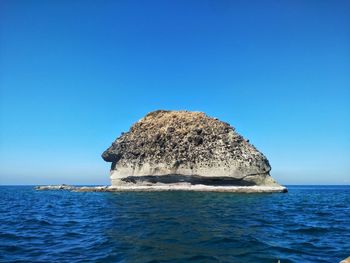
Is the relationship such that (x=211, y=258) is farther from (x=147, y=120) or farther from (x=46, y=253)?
(x=147, y=120)

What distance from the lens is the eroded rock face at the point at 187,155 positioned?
207 feet

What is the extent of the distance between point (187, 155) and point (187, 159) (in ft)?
3.69

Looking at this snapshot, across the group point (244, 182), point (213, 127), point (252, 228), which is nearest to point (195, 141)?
point (213, 127)

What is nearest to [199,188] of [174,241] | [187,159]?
[187,159]

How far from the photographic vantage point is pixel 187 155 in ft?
224

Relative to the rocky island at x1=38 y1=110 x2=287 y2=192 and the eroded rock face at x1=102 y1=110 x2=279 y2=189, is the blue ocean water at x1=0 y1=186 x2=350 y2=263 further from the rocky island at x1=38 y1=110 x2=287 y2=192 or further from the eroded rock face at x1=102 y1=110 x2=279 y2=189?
the eroded rock face at x1=102 y1=110 x2=279 y2=189

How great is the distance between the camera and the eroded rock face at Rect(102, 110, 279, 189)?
6322 centimetres

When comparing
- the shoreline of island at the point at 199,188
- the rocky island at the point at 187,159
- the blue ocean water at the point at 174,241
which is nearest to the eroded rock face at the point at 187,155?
the rocky island at the point at 187,159

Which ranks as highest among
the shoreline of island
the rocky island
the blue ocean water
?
the rocky island

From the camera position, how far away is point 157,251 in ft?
36.5

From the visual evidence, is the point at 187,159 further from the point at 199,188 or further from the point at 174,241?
the point at 174,241

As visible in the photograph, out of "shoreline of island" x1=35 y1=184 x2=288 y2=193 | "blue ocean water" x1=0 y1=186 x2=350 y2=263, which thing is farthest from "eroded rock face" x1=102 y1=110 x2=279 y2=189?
"blue ocean water" x1=0 y1=186 x2=350 y2=263

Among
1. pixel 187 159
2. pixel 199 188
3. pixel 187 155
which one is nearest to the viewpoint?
pixel 199 188

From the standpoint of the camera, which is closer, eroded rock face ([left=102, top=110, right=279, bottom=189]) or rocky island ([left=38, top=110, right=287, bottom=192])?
Answer: rocky island ([left=38, top=110, right=287, bottom=192])
